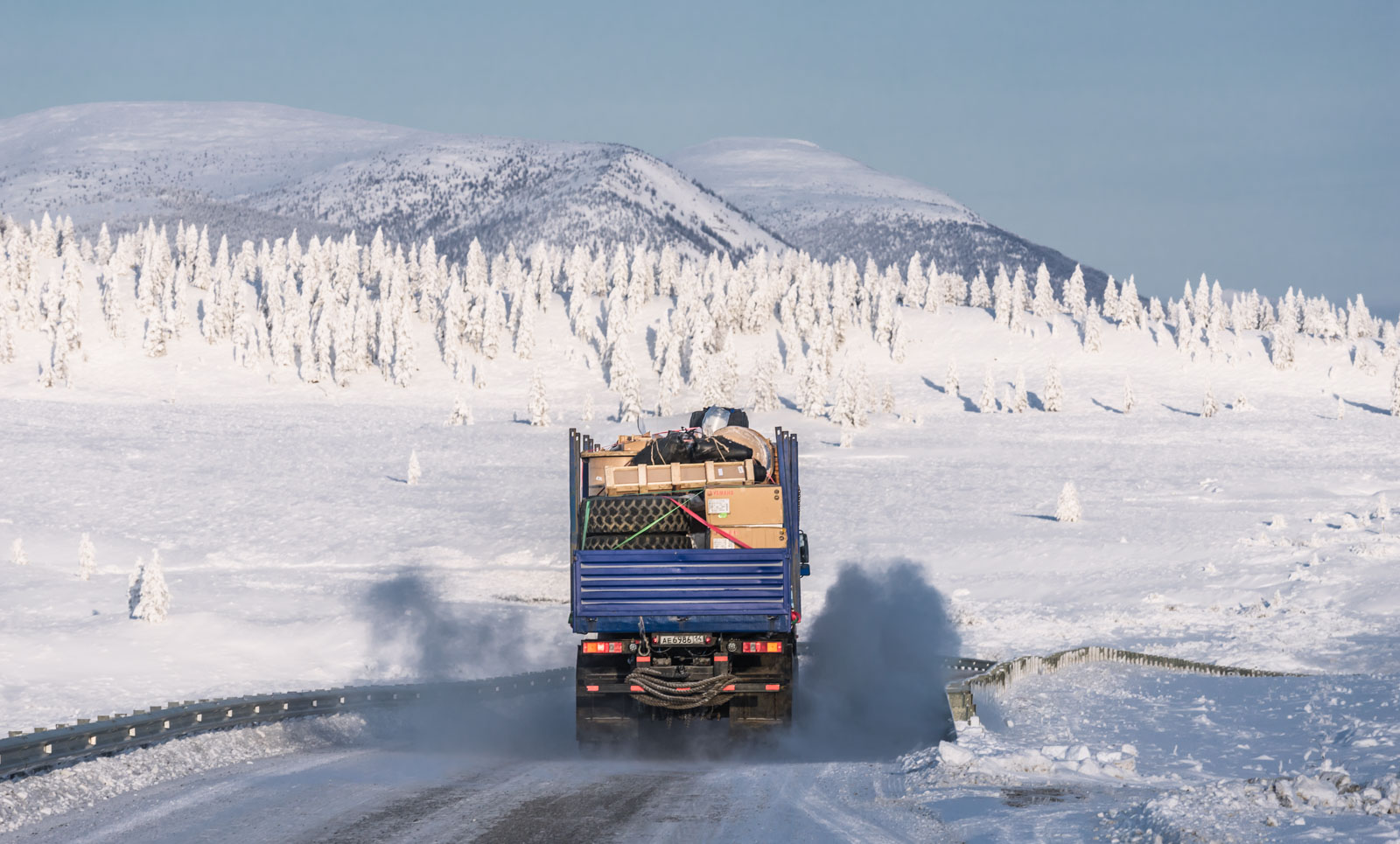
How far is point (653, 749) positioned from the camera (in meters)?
19.7

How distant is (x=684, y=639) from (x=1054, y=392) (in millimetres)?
119859

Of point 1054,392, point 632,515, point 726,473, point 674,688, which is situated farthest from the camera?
point 1054,392

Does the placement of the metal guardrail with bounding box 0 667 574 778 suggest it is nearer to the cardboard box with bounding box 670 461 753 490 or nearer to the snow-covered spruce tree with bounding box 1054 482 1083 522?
the cardboard box with bounding box 670 461 753 490

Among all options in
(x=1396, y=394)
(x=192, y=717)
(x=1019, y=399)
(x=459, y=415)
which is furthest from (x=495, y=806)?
(x=1396, y=394)

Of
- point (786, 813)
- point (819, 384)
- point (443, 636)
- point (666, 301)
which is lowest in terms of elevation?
point (443, 636)

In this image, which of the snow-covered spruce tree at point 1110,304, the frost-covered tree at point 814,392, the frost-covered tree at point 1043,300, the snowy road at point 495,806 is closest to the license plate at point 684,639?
the snowy road at point 495,806

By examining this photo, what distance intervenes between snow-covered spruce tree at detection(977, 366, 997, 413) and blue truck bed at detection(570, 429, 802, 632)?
380 ft

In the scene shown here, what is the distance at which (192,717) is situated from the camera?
19078 mm

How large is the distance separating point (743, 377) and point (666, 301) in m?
32.5

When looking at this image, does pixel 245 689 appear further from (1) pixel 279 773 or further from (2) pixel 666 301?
(2) pixel 666 301

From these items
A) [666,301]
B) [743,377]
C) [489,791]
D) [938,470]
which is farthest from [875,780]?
[666,301]

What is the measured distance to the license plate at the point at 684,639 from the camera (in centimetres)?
1877

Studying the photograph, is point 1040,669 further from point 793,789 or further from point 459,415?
point 459,415

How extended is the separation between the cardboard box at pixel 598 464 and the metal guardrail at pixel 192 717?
6145 millimetres
